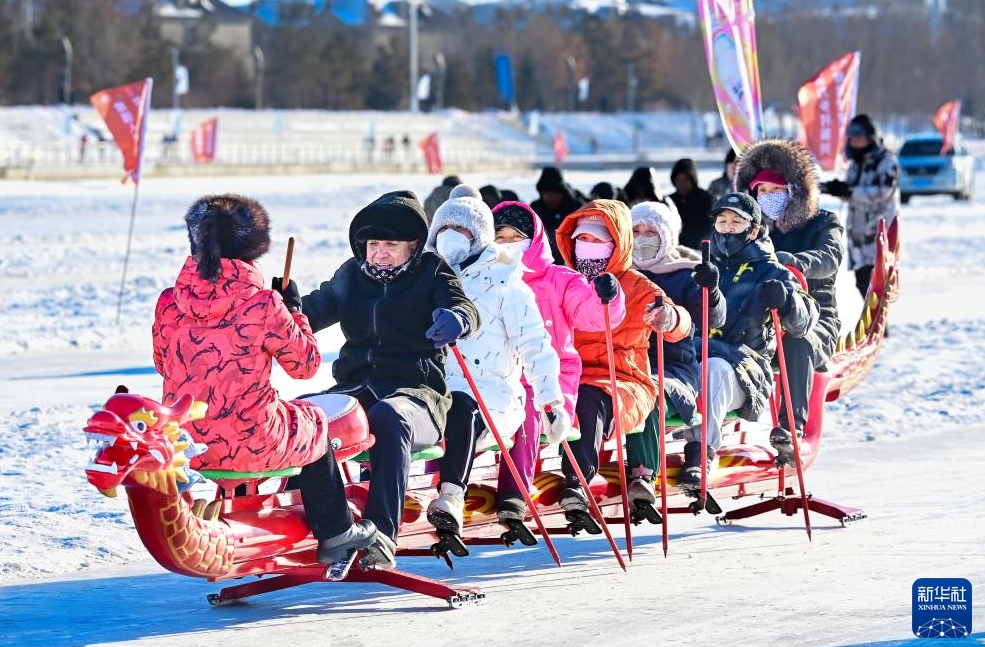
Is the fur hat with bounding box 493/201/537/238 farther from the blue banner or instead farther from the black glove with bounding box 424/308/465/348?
the blue banner

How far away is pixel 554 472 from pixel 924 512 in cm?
178

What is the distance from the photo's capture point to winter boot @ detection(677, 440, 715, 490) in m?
6.41

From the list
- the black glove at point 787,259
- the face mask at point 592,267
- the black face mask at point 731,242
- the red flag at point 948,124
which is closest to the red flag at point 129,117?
the black glove at point 787,259

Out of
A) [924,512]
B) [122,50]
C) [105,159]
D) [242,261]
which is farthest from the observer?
[122,50]

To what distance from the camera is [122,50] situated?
246ft

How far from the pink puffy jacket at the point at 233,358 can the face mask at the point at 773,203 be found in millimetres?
3460

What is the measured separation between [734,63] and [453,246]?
4431 mm

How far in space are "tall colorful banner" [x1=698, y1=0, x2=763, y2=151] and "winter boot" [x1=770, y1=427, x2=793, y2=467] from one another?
3035mm

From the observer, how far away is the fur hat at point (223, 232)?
16.0 feet

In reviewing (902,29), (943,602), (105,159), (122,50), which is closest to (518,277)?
(943,602)

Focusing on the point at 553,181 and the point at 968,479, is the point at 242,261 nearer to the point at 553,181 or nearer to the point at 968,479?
the point at 968,479

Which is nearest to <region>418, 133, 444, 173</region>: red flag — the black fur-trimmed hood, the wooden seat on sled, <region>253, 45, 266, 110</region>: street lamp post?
<region>253, 45, 266, 110</region>: street lamp post

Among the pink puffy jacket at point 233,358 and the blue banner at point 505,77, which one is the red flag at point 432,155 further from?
the pink puffy jacket at point 233,358

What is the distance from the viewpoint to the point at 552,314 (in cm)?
598
